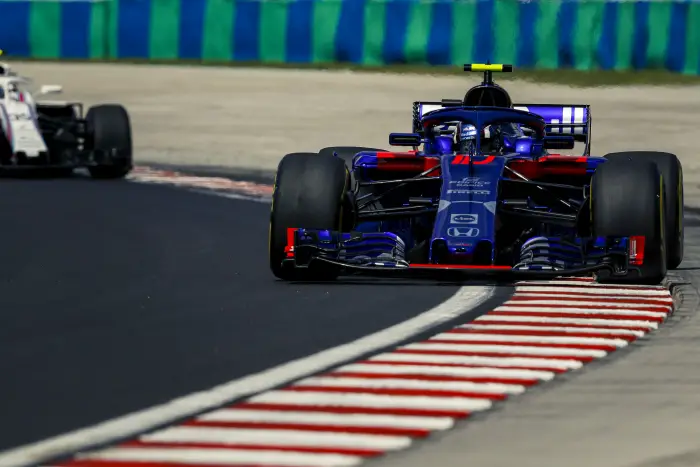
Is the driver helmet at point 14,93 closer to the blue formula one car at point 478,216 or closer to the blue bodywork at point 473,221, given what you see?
the blue bodywork at point 473,221

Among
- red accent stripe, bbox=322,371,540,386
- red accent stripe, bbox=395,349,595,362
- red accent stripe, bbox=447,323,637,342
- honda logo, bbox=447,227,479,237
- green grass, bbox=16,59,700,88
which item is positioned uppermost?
green grass, bbox=16,59,700,88

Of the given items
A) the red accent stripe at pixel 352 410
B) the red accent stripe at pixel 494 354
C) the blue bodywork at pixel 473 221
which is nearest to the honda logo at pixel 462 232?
the blue bodywork at pixel 473 221

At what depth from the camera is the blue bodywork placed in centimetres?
1205

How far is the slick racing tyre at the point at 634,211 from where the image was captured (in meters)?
12.1

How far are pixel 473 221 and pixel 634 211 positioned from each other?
1033mm

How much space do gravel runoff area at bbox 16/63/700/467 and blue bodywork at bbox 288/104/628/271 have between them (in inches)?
36.4

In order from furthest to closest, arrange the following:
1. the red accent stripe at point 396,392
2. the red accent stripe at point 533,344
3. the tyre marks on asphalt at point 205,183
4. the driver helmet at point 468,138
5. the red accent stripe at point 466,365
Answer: the tyre marks on asphalt at point 205,183, the driver helmet at point 468,138, the red accent stripe at point 533,344, the red accent stripe at point 466,365, the red accent stripe at point 396,392

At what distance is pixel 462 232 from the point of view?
39.9ft

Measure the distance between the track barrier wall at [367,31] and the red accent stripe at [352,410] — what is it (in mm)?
37660

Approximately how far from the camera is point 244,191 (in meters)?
20.5

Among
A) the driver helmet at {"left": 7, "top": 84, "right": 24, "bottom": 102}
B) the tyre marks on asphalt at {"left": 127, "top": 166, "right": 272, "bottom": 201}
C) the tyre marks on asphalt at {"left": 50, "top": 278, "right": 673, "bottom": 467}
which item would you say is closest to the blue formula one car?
the tyre marks on asphalt at {"left": 50, "top": 278, "right": 673, "bottom": 467}

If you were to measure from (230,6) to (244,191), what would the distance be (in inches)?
1096

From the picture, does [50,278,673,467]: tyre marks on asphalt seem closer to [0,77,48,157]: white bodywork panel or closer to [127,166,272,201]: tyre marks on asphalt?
[127,166,272,201]: tyre marks on asphalt

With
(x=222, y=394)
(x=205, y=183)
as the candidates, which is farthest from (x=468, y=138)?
(x=205, y=183)
